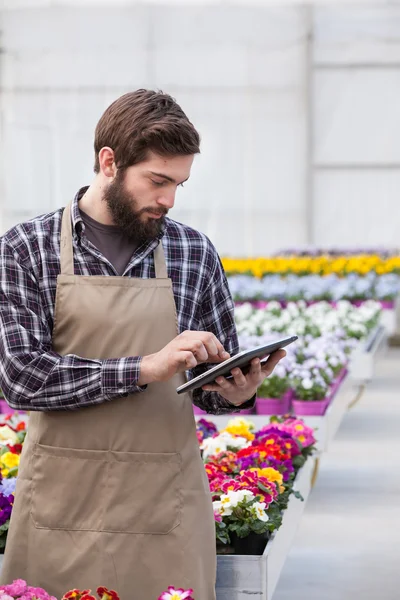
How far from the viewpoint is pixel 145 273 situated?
6.82 ft

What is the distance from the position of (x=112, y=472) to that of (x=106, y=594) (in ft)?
0.69

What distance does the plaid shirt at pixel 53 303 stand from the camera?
1.94 m

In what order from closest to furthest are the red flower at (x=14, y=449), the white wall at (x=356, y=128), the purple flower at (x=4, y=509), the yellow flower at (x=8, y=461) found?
the purple flower at (x=4, y=509)
the yellow flower at (x=8, y=461)
the red flower at (x=14, y=449)
the white wall at (x=356, y=128)

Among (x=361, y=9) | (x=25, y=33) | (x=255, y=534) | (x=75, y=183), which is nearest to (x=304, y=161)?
(x=361, y=9)

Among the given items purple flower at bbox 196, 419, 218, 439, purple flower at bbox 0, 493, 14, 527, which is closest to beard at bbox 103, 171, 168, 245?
purple flower at bbox 0, 493, 14, 527

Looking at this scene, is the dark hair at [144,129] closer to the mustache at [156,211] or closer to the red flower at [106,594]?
the mustache at [156,211]

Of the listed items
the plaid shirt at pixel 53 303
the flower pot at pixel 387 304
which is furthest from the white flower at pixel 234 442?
the flower pot at pixel 387 304

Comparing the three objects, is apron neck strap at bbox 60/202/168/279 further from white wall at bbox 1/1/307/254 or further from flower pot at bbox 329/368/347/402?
white wall at bbox 1/1/307/254

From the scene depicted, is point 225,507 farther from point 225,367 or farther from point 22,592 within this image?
point 225,367

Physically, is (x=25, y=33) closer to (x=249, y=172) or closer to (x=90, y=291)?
(x=249, y=172)

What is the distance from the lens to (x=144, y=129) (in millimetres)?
1938

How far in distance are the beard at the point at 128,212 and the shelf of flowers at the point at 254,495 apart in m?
1.06

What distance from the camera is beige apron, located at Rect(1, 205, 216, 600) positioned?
202 centimetres

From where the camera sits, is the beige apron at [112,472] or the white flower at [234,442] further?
the white flower at [234,442]
